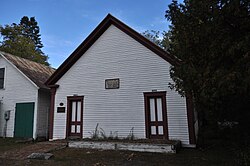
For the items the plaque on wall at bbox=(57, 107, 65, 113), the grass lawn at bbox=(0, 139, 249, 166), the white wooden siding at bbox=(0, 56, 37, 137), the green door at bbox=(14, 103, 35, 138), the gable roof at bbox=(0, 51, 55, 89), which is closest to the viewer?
the grass lawn at bbox=(0, 139, 249, 166)

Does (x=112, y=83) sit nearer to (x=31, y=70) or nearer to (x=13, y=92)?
(x=31, y=70)

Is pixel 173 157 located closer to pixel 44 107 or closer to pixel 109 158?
pixel 109 158

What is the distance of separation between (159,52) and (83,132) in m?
6.58

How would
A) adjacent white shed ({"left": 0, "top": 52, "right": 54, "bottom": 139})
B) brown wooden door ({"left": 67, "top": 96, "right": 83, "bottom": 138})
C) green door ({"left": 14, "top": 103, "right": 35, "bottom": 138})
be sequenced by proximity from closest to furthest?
brown wooden door ({"left": 67, "top": 96, "right": 83, "bottom": 138}) < green door ({"left": 14, "top": 103, "right": 35, "bottom": 138}) < adjacent white shed ({"left": 0, "top": 52, "right": 54, "bottom": 139})

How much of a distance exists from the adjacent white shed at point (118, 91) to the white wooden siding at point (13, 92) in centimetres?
233

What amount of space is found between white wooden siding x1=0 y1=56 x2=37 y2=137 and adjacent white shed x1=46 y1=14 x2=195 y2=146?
233 cm

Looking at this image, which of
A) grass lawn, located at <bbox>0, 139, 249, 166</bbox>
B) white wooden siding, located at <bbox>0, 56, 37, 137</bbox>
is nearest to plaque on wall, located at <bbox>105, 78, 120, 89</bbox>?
grass lawn, located at <bbox>0, 139, 249, 166</bbox>

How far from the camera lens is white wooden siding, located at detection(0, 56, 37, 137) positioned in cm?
1423

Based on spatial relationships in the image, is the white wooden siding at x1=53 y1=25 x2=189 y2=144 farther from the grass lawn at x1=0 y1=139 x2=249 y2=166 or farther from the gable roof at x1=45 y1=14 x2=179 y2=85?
the grass lawn at x1=0 y1=139 x2=249 y2=166

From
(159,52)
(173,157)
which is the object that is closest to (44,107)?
(159,52)

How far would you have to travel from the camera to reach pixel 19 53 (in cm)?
2934

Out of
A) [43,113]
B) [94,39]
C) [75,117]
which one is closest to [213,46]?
[94,39]

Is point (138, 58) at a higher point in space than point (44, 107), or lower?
higher

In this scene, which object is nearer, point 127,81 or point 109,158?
point 109,158
